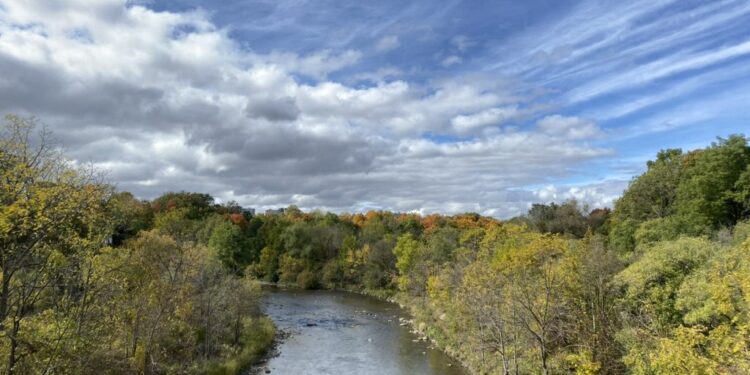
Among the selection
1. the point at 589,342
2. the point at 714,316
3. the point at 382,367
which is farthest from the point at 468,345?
the point at 714,316

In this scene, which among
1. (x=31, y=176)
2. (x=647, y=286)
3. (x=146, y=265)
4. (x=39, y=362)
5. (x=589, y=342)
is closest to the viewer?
(x=31, y=176)

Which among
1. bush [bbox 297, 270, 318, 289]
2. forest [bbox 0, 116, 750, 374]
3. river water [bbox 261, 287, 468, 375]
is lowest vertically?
river water [bbox 261, 287, 468, 375]

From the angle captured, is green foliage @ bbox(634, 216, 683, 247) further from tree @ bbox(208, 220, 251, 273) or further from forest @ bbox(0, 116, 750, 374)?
tree @ bbox(208, 220, 251, 273)

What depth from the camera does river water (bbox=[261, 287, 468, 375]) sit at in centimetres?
3788

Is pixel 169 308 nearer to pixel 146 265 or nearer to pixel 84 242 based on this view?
pixel 146 265

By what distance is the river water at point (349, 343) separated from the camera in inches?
1491

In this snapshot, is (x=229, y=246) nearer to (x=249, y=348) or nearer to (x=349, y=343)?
(x=349, y=343)

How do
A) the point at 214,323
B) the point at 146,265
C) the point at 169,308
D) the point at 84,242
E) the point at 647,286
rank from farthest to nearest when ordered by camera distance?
the point at 214,323, the point at 146,265, the point at 169,308, the point at 647,286, the point at 84,242

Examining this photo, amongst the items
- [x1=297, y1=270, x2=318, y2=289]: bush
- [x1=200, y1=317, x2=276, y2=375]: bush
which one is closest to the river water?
[x1=200, y1=317, x2=276, y2=375]: bush

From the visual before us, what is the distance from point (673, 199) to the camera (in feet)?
196

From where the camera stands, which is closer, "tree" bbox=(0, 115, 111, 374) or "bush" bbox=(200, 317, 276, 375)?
"tree" bbox=(0, 115, 111, 374)

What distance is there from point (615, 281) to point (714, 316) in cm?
583

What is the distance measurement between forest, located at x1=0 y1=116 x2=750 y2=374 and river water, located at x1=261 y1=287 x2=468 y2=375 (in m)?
2.52

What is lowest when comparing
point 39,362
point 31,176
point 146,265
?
point 39,362
